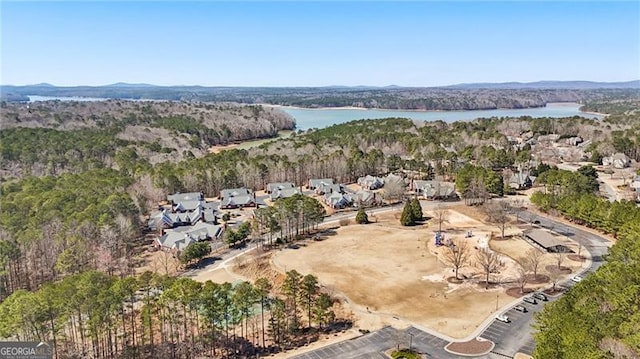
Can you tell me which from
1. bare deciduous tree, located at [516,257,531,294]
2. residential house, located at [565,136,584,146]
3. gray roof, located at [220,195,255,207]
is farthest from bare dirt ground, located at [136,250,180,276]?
residential house, located at [565,136,584,146]

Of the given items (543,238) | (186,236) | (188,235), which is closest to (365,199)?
(543,238)

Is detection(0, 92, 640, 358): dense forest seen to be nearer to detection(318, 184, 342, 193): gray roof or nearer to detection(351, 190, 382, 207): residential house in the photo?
detection(318, 184, 342, 193): gray roof

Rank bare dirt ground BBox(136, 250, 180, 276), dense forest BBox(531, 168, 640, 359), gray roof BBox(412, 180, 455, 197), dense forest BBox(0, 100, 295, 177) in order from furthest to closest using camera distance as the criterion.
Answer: dense forest BBox(0, 100, 295, 177) → gray roof BBox(412, 180, 455, 197) → bare dirt ground BBox(136, 250, 180, 276) → dense forest BBox(531, 168, 640, 359)

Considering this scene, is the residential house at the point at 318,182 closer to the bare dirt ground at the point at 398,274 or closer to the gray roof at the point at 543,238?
the bare dirt ground at the point at 398,274

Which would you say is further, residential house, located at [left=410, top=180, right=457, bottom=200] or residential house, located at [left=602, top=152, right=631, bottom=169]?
residential house, located at [left=602, top=152, right=631, bottom=169]

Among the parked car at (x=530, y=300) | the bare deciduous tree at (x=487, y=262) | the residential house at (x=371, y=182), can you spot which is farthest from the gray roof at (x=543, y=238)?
the residential house at (x=371, y=182)

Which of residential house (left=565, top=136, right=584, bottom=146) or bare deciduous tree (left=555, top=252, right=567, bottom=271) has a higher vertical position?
residential house (left=565, top=136, right=584, bottom=146)
